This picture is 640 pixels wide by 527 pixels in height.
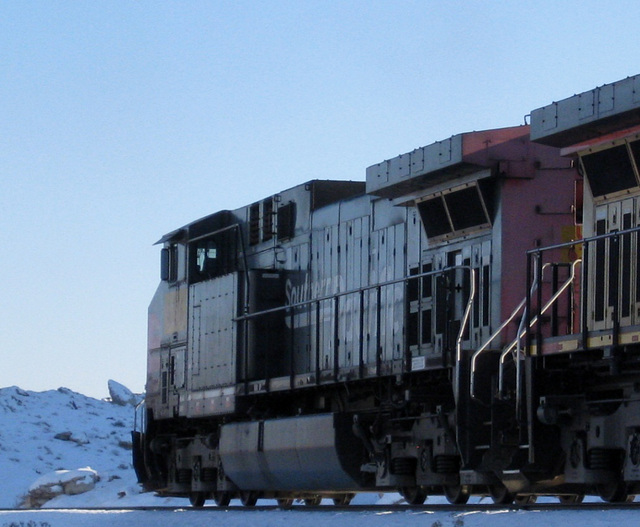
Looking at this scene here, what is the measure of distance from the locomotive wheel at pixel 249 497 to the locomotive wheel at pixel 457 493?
449 cm

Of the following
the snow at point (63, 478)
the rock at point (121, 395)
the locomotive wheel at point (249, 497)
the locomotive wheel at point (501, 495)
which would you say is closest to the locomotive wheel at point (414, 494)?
the locomotive wheel at point (501, 495)

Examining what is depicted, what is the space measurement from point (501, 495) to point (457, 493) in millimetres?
821

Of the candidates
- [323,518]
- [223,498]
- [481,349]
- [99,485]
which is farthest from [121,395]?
[481,349]

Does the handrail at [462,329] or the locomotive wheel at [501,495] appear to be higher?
the handrail at [462,329]

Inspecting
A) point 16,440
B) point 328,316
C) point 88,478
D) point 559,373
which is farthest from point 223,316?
point 16,440

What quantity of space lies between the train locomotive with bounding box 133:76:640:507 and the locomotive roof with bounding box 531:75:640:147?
2 centimetres

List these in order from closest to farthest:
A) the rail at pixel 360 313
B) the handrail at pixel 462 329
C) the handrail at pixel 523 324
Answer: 1. the handrail at pixel 523 324
2. the handrail at pixel 462 329
3. the rail at pixel 360 313

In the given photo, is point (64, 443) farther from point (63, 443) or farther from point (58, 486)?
point (58, 486)

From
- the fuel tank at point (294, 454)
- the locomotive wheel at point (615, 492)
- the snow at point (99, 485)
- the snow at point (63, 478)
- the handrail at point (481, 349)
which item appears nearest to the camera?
the snow at point (99, 485)

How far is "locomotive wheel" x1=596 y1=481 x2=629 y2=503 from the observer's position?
11.6m

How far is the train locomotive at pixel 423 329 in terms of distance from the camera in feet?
38.2

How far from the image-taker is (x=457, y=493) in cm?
1367

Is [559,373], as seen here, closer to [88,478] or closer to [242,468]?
[242,468]

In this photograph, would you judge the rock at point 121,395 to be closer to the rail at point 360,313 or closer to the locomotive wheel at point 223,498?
the locomotive wheel at point 223,498
